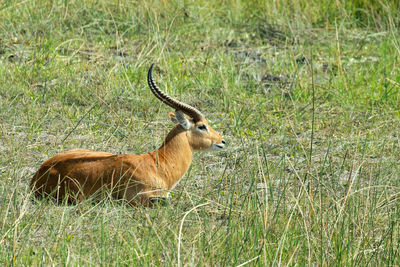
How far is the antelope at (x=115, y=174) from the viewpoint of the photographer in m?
4.70

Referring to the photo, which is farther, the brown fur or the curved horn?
the curved horn

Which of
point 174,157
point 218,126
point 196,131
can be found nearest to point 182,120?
point 196,131

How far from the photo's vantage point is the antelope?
4695 millimetres

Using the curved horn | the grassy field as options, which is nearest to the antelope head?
the curved horn

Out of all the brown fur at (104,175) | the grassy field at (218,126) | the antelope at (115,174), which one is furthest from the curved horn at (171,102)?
the grassy field at (218,126)

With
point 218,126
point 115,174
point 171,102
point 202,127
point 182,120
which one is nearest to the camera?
point 115,174

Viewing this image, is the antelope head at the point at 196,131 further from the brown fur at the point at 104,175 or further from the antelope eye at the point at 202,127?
the brown fur at the point at 104,175

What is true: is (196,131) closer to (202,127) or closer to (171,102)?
(202,127)

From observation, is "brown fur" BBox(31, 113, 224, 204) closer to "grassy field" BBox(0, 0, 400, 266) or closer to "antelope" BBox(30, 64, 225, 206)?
"antelope" BBox(30, 64, 225, 206)

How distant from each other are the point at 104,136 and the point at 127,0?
3.37m

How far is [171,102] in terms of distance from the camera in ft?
16.4

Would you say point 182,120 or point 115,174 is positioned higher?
point 182,120

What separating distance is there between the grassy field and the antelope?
6.2 inches

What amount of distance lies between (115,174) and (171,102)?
0.66 m
